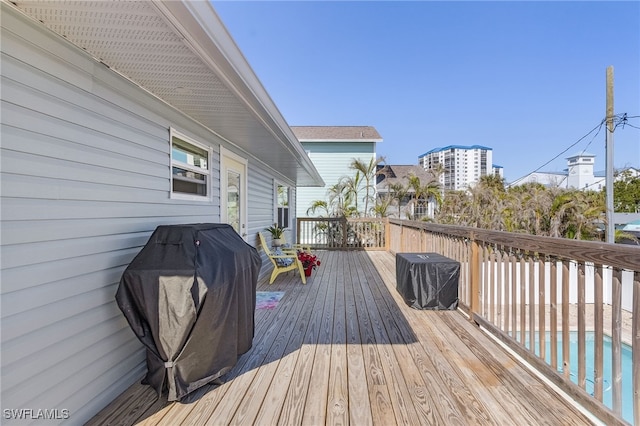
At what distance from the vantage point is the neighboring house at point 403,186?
1169 cm

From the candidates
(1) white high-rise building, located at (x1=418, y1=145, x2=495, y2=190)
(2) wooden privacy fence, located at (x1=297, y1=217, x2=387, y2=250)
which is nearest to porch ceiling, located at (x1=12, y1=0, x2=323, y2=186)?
(2) wooden privacy fence, located at (x1=297, y1=217, x2=387, y2=250)

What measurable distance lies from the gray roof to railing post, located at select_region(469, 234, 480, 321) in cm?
1066

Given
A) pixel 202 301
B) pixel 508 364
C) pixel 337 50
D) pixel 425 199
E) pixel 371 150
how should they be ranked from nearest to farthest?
pixel 202 301
pixel 508 364
pixel 337 50
pixel 425 199
pixel 371 150

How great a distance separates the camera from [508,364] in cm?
229

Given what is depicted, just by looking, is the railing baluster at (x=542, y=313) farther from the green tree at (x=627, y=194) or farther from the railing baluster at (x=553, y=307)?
the green tree at (x=627, y=194)

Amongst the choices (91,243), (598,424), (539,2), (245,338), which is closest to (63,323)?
(91,243)

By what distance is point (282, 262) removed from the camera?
545 centimetres

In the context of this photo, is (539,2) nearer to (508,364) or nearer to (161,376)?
(508,364)

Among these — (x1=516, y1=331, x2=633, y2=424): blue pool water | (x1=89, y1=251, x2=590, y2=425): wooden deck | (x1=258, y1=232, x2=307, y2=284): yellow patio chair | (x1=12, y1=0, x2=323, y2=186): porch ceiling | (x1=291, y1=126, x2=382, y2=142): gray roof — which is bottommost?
(x1=516, y1=331, x2=633, y2=424): blue pool water

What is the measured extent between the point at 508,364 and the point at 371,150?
12.0 metres

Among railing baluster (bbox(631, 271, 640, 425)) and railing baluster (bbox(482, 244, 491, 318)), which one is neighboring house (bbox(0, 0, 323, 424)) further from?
railing baluster (bbox(482, 244, 491, 318))

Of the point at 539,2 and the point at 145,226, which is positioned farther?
the point at 539,2

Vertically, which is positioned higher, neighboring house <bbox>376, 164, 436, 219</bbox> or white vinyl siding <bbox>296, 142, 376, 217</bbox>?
white vinyl siding <bbox>296, 142, 376, 217</bbox>

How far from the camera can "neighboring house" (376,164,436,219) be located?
1169cm
